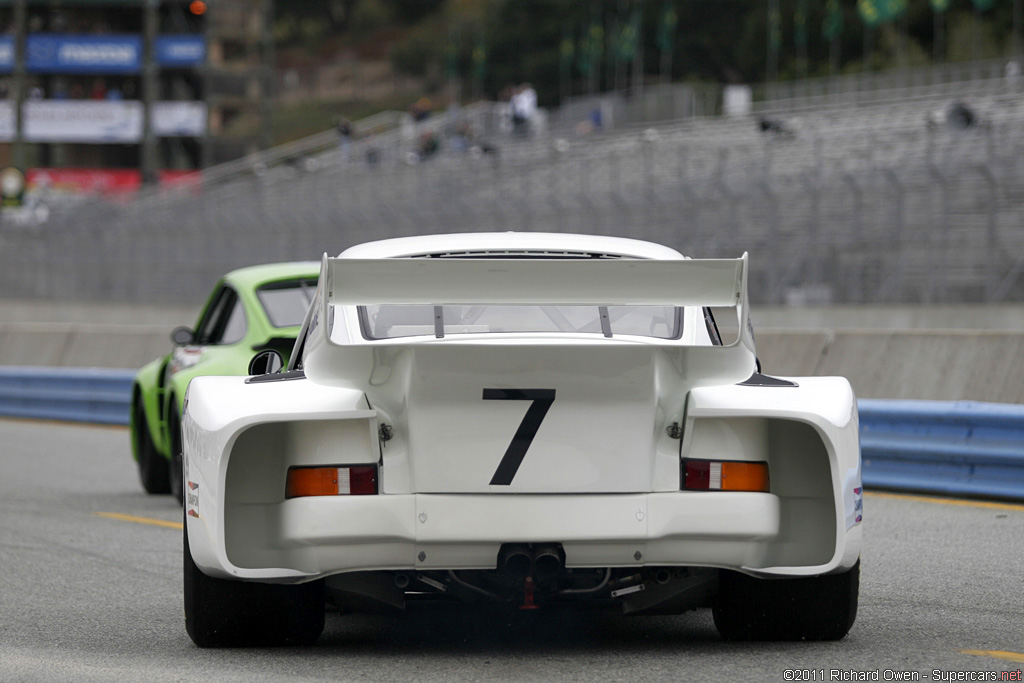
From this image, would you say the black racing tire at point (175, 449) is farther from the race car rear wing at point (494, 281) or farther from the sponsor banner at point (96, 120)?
the sponsor banner at point (96, 120)

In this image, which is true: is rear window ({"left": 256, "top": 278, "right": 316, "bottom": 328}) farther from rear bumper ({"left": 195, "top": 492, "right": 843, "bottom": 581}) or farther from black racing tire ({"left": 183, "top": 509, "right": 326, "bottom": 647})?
rear bumper ({"left": 195, "top": 492, "right": 843, "bottom": 581})

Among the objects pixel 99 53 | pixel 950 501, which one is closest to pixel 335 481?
pixel 950 501

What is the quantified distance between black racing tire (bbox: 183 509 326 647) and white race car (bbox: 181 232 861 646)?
193 millimetres

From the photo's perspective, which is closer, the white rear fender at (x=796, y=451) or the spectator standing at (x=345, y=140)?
the white rear fender at (x=796, y=451)

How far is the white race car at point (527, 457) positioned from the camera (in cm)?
529

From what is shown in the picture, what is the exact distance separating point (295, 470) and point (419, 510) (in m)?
0.45

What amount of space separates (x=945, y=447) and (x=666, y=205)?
14727 millimetres

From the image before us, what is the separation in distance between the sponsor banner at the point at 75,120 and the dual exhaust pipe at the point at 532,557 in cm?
7805

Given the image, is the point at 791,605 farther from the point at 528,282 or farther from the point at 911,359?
the point at 911,359

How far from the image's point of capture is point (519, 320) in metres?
5.86

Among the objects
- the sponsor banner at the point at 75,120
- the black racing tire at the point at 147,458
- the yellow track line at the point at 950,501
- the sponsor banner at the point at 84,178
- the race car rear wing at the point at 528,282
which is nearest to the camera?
the race car rear wing at the point at 528,282

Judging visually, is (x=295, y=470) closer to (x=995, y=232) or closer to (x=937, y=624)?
(x=937, y=624)

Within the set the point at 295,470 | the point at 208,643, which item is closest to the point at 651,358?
the point at 295,470

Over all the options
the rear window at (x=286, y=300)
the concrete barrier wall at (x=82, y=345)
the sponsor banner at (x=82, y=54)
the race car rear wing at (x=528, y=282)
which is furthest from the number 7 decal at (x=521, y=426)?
the sponsor banner at (x=82, y=54)
